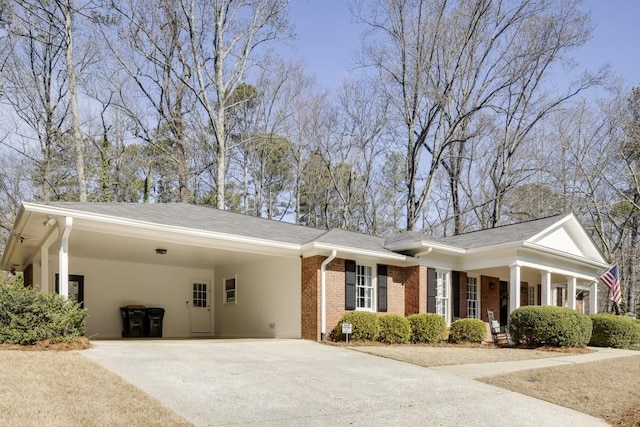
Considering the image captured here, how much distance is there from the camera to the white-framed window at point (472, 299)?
18.4m

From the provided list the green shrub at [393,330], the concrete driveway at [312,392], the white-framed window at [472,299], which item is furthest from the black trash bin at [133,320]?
the white-framed window at [472,299]

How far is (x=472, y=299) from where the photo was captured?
60.6 ft

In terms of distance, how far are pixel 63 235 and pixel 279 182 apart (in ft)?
77.5

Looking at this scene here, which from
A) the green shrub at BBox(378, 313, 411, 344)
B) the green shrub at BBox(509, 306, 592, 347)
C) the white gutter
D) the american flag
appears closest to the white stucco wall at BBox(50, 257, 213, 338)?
the green shrub at BBox(378, 313, 411, 344)

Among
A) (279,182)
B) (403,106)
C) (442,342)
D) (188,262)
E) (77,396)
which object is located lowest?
(442,342)

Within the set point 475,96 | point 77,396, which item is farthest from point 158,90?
point 77,396

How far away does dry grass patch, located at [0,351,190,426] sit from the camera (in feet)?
18.3

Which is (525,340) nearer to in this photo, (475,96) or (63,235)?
(63,235)

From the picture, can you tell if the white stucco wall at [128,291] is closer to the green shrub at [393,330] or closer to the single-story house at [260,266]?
the single-story house at [260,266]

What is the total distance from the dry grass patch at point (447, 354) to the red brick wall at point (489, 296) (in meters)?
4.35

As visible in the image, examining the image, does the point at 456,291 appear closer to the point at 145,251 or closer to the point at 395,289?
the point at 395,289

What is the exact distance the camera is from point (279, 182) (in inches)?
1340

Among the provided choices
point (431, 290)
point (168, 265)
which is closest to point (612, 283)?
point (431, 290)

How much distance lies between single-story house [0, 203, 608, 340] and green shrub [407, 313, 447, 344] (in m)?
0.95
